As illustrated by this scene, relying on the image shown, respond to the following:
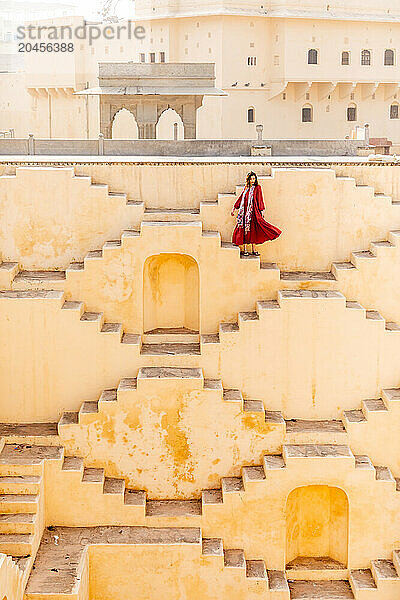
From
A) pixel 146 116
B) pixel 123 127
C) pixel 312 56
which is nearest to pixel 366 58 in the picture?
pixel 312 56

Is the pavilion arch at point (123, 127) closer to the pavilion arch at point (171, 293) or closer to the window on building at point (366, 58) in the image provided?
the window on building at point (366, 58)

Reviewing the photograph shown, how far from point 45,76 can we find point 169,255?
16.0m

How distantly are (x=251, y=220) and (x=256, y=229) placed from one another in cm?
14

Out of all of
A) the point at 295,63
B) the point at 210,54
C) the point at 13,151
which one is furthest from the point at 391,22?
the point at 13,151

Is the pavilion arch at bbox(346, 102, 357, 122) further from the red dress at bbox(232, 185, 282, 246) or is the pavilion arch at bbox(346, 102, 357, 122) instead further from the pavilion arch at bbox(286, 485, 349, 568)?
the pavilion arch at bbox(286, 485, 349, 568)

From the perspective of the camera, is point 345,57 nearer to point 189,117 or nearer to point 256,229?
point 189,117

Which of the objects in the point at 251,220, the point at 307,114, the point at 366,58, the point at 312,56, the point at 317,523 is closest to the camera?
the point at 251,220

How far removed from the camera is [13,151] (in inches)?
629

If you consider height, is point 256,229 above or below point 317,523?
above

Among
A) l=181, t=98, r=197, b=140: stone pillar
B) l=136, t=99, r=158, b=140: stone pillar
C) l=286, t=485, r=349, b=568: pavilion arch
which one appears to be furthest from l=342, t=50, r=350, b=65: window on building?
l=286, t=485, r=349, b=568: pavilion arch

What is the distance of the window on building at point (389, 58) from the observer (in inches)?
1013

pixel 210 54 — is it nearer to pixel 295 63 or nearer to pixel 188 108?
pixel 295 63

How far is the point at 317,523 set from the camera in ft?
44.3

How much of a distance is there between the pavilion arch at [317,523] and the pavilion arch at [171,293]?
9.29 ft
